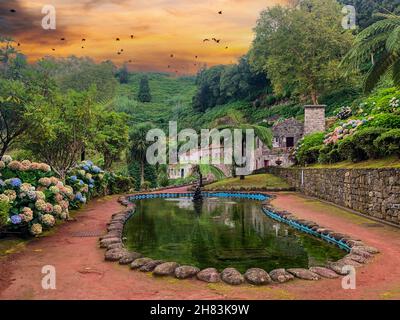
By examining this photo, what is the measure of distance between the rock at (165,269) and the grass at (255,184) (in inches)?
770

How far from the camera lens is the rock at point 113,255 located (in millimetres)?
8102

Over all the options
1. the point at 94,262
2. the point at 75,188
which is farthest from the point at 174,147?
the point at 94,262

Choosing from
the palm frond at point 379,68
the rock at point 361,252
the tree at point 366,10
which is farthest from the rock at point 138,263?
the tree at point 366,10

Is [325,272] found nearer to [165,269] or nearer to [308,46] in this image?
[165,269]

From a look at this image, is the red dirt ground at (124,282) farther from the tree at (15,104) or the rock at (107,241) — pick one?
the tree at (15,104)

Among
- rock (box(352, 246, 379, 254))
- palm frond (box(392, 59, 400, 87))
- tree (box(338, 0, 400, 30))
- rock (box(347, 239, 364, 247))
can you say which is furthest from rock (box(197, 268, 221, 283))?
tree (box(338, 0, 400, 30))

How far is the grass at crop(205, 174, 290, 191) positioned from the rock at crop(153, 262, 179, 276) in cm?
1955

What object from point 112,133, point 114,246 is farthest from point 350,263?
point 112,133

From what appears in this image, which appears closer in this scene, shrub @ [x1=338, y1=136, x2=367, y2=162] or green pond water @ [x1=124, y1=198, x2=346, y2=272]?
green pond water @ [x1=124, y1=198, x2=346, y2=272]

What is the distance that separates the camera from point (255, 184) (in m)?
28.3

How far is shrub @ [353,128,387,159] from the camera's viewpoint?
49.0 feet

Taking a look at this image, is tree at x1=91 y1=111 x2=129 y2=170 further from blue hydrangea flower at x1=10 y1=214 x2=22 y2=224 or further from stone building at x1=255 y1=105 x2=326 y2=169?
blue hydrangea flower at x1=10 y1=214 x2=22 y2=224

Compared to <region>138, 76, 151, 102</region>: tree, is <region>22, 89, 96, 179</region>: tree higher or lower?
lower

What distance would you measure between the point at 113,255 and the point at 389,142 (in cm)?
1055
